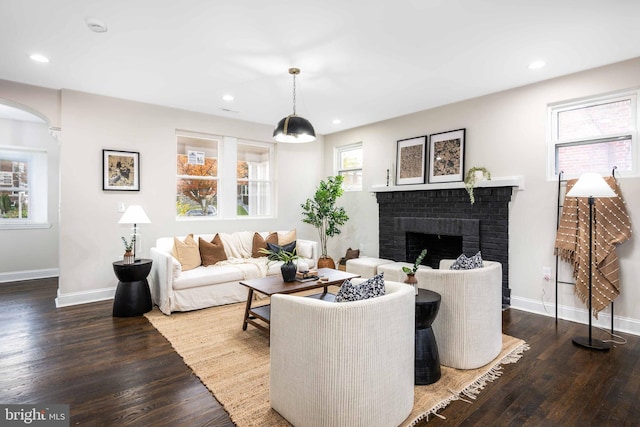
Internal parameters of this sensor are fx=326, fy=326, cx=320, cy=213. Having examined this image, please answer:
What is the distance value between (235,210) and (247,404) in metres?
3.78

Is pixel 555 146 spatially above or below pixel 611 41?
below

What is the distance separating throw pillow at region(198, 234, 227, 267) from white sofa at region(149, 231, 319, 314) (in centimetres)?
8

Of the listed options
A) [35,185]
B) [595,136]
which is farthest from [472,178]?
[35,185]

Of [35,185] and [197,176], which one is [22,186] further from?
[197,176]

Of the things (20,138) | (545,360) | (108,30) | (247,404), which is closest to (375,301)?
(247,404)

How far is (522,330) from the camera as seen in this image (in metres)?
3.29

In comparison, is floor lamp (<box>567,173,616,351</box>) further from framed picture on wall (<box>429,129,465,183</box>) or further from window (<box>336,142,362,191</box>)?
window (<box>336,142,362,191</box>)

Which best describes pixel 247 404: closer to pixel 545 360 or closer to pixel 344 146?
pixel 545 360

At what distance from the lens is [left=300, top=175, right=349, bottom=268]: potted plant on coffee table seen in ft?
18.6

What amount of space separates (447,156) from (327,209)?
7.04ft

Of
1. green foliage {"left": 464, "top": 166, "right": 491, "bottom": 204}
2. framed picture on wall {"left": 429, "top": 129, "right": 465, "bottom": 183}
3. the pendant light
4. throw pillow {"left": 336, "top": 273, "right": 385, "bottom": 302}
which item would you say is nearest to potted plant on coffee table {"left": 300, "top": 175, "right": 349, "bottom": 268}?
framed picture on wall {"left": 429, "top": 129, "right": 465, "bottom": 183}

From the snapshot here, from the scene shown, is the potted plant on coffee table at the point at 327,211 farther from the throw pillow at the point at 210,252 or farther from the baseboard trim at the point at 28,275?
the baseboard trim at the point at 28,275

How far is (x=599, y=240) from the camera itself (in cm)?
326

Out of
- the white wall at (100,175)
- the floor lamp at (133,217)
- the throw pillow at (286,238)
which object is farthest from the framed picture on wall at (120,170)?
Answer: the throw pillow at (286,238)
